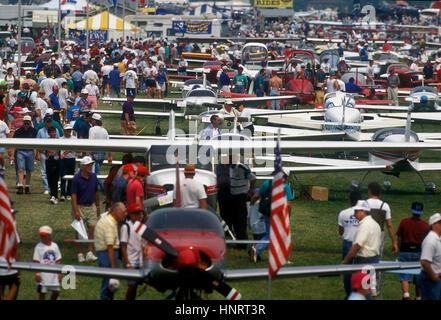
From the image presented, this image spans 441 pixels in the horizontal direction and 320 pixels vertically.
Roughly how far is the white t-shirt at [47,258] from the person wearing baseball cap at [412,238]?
15.6 feet

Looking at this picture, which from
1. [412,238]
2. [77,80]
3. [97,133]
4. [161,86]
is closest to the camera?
[412,238]

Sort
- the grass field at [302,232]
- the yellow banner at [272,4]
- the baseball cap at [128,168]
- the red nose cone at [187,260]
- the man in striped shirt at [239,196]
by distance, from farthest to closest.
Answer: the yellow banner at [272,4] → the man in striped shirt at [239,196] → the baseball cap at [128,168] → the grass field at [302,232] → the red nose cone at [187,260]

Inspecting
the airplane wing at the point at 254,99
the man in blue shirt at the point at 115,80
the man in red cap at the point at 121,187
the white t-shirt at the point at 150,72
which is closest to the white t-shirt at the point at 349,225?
the man in red cap at the point at 121,187

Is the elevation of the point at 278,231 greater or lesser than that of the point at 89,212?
greater

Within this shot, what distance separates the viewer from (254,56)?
149ft

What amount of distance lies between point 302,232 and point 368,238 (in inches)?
190

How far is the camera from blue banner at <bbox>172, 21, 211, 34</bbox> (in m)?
70.9

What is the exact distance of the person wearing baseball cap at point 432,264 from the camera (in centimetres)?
1015

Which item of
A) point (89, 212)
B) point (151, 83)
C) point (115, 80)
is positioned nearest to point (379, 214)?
point (89, 212)

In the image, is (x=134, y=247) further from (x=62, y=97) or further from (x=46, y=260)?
(x=62, y=97)

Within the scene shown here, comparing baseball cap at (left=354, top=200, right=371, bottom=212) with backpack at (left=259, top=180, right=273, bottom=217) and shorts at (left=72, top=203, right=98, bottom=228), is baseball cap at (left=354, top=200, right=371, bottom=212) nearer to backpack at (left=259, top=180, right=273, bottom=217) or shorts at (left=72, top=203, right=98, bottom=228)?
backpack at (left=259, top=180, right=273, bottom=217)

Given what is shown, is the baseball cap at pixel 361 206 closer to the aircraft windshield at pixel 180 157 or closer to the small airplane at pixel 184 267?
the small airplane at pixel 184 267

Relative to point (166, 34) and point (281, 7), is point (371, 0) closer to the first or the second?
point (166, 34)
